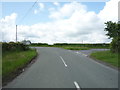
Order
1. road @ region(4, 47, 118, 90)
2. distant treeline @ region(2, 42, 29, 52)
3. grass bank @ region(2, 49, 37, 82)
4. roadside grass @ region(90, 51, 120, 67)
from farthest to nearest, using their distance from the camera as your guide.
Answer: distant treeline @ region(2, 42, 29, 52) → roadside grass @ region(90, 51, 120, 67) → grass bank @ region(2, 49, 37, 82) → road @ region(4, 47, 118, 90)

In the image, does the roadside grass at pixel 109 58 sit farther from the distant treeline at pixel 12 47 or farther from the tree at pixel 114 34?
the distant treeline at pixel 12 47

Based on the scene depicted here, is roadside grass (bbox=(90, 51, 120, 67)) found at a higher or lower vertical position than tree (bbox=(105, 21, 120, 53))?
lower

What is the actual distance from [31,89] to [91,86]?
8.64ft

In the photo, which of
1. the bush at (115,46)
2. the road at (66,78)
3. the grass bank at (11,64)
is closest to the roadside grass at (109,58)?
the bush at (115,46)

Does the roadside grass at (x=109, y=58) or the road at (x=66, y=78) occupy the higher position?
the roadside grass at (x=109, y=58)

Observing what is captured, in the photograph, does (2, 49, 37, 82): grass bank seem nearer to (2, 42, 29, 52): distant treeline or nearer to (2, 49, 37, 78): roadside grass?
(2, 49, 37, 78): roadside grass

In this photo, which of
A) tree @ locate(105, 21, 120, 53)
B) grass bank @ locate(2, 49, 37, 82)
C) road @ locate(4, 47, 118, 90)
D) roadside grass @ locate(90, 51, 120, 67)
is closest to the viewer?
road @ locate(4, 47, 118, 90)

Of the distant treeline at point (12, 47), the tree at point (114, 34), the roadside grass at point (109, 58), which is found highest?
the tree at point (114, 34)

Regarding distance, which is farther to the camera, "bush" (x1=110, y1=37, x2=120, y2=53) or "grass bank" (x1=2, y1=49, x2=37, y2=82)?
"bush" (x1=110, y1=37, x2=120, y2=53)

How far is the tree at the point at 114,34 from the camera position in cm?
3062

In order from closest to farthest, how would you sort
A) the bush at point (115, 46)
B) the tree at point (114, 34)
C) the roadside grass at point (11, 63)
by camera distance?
the roadside grass at point (11, 63) → the bush at point (115, 46) → the tree at point (114, 34)

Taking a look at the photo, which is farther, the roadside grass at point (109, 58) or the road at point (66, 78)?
the roadside grass at point (109, 58)

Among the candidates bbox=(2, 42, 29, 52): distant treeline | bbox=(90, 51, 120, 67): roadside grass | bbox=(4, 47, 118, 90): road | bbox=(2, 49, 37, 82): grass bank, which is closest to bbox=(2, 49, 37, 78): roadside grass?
bbox=(2, 49, 37, 82): grass bank

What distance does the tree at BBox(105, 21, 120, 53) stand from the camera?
100 feet
